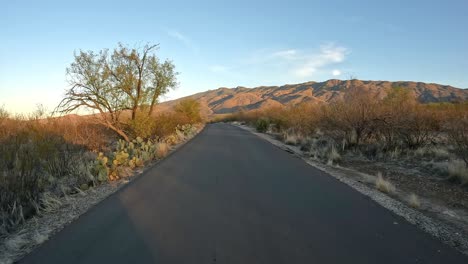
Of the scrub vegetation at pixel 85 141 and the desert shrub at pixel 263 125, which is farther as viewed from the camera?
the desert shrub at pixel 263 125

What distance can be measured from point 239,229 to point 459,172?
927cm

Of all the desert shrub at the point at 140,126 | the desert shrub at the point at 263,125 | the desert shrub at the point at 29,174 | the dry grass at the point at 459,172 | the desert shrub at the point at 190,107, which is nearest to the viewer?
the desert shrub at the point at 29,174

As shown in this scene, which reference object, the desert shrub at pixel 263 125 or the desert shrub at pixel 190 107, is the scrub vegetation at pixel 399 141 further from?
the desert shrub at pixel 190 107

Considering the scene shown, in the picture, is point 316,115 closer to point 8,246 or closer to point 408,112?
point 408,112

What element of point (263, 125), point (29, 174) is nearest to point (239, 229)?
point (29, 174)

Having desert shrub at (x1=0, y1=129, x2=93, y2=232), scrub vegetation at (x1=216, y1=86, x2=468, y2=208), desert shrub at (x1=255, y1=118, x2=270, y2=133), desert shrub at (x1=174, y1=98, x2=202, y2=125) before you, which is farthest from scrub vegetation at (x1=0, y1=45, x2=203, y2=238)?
desert shrub at (x1=174, y1=98, x2=202, y2=125)

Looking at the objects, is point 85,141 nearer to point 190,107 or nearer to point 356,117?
point 356,117

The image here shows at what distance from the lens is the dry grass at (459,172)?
10683 millimetres

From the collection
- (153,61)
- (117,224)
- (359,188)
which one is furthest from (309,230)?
(153,61)

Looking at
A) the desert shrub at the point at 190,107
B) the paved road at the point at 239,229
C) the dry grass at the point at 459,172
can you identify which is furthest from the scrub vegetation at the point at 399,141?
the desert shrub at the point at 190,107

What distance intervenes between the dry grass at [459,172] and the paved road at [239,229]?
4.49 meters

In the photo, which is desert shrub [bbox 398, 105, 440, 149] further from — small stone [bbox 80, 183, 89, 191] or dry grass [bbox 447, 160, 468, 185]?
small stone [bbox 80, 183, 89, 191]

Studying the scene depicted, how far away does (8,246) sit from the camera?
5.13m

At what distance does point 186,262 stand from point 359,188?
22.3 ft
